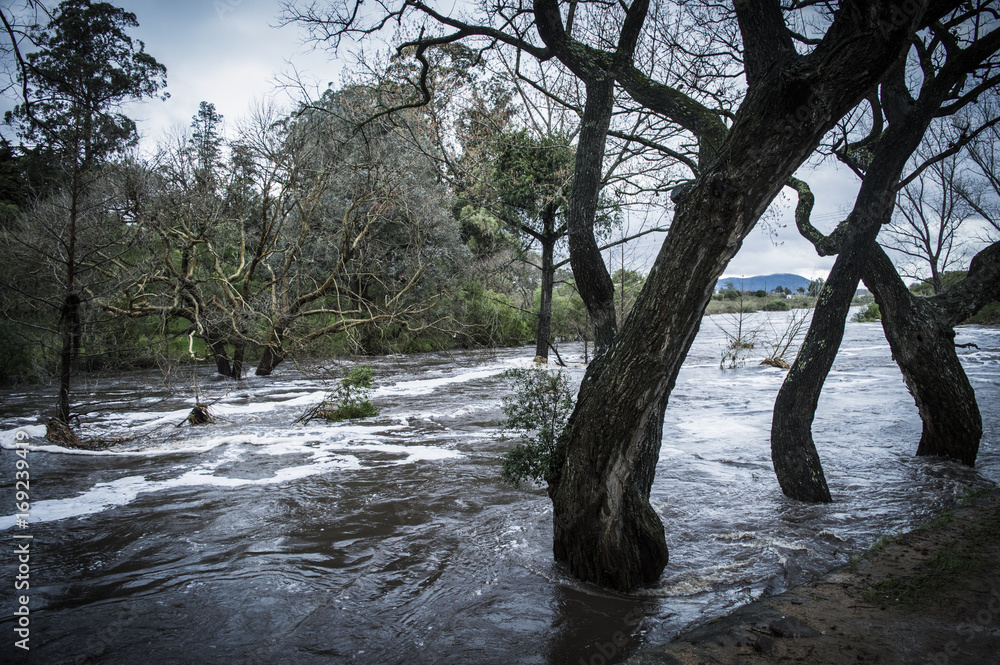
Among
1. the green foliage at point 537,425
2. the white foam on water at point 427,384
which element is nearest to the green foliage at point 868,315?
the white foam on water at point 427,384

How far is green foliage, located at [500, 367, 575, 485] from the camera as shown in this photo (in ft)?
13.3

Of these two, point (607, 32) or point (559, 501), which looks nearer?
point (559, 501)

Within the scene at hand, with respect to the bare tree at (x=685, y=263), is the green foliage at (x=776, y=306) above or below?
above

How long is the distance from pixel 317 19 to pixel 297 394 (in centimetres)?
907

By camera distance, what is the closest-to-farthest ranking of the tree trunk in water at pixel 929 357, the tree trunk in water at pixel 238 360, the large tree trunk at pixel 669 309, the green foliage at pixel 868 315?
the large tree trunk at pixel 669 309 → the tree trunk in water at pixel 929 357 → the tree trunk in water at pixel 238 360 → the green foliage at pixel 868 315

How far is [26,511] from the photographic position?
5.48 m

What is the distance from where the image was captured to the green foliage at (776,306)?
56594 millimetres

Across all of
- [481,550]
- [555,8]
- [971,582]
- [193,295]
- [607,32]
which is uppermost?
[607,32]

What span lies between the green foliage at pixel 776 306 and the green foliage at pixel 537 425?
191 ft

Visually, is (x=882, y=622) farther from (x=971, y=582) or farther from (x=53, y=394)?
(x=53, y=394)

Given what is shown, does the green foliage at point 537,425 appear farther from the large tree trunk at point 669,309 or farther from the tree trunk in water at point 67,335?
the tree trunk in water at point 67,335

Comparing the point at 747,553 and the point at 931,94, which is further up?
the point at 931,94

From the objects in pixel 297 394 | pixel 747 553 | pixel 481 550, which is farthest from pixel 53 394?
pixel 747 553

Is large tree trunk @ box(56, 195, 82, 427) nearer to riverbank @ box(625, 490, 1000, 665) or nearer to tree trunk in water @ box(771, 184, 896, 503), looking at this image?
riverbank @ box(625, 490, 1000, 665)
